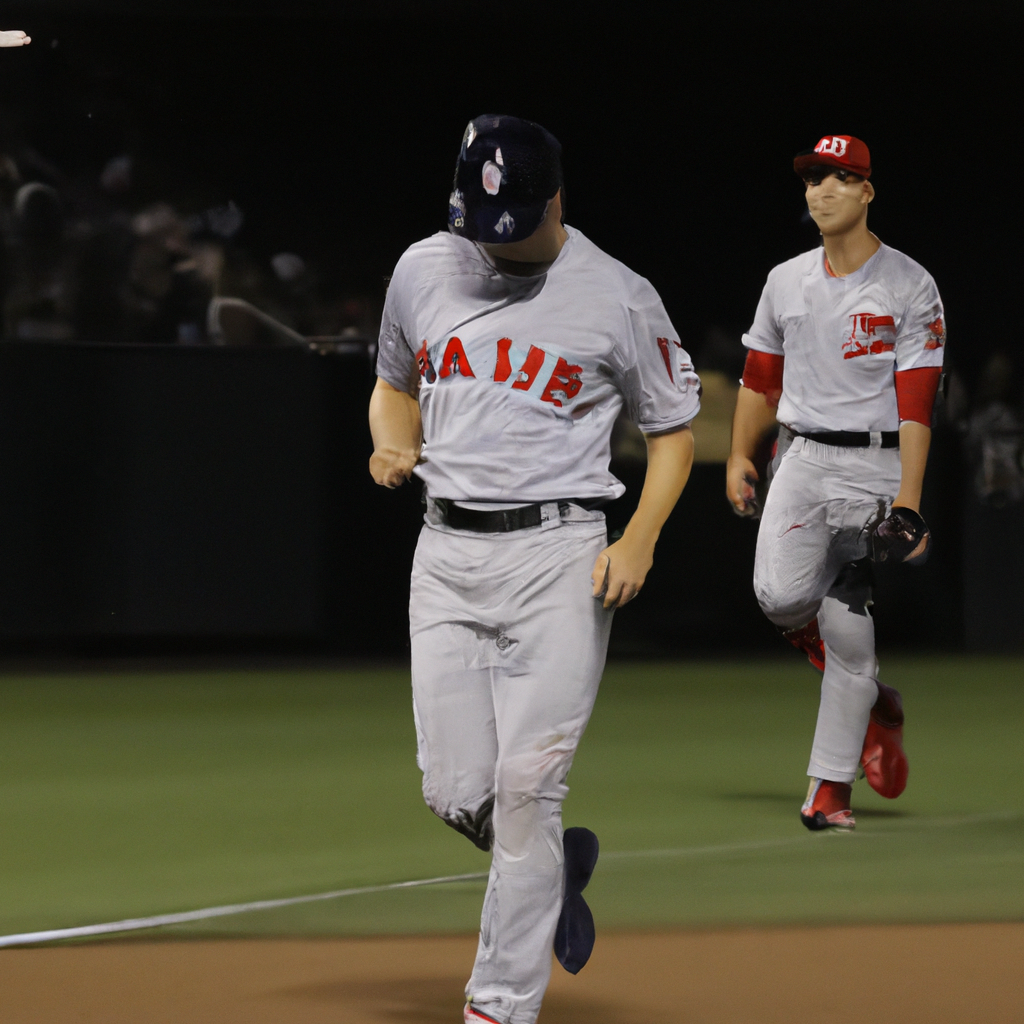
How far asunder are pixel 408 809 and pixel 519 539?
3125mm

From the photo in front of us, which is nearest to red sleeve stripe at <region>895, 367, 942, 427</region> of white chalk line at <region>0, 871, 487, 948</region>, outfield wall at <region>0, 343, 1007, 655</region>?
white chalk line at <region>0, 871, 487, 948</region>

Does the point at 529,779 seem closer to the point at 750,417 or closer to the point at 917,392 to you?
the point at 917,392

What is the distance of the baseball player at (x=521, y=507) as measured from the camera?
146 inches

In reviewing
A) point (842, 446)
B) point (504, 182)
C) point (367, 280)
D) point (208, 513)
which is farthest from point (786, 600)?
point (367, 280)

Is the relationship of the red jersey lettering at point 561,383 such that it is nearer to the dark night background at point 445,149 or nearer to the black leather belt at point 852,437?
the black leather belt at point 852,437

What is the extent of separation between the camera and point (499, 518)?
3793mm

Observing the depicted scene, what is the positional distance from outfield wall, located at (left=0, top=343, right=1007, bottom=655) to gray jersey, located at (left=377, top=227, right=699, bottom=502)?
733 cm

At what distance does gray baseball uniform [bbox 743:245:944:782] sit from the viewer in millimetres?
6172

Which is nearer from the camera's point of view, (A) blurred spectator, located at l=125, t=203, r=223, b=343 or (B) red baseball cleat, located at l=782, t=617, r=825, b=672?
(B) red baseball cleat, located at l=782, t=617, r=825, b=672

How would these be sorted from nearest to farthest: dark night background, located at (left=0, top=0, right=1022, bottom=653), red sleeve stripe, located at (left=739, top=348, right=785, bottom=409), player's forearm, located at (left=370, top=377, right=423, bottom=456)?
player's forearm, located at (left=370, top=377, right=423, bottom=456) < red sleeve stripe, located at (left=739, top=348, right=785, bottom=409) < dark night background, located at (left=0, top=0, right=1022, bottom=653)

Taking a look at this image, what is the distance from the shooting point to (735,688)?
33.9 ft

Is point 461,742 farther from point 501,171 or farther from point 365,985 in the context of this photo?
point 501,171

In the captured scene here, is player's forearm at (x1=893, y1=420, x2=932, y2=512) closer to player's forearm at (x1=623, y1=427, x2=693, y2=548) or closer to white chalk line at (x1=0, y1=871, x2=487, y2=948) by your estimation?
white chalk line at (x1=0, y1=871, x2=487, y2=948)

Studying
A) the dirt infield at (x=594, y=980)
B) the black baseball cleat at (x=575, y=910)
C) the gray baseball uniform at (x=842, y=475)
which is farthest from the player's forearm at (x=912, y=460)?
the black baseball cleat at (x=575, y=910)
